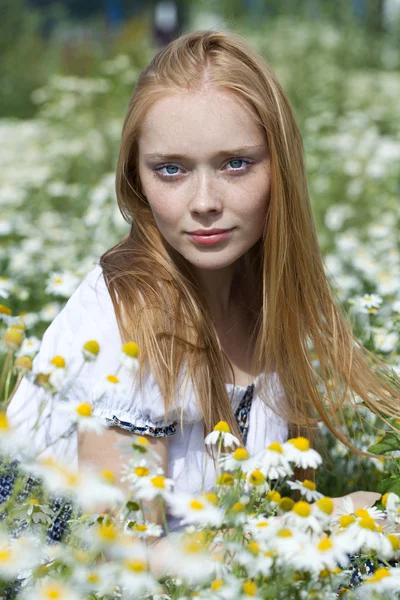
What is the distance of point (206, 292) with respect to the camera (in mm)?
1866

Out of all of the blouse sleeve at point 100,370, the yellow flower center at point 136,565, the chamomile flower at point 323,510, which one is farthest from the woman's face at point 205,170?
the yellow flower center at point 136,565

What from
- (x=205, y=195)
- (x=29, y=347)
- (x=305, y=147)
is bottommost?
(x=29, y=347)

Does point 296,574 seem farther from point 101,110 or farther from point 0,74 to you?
point 0,74

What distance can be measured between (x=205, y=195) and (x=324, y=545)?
733 millimetres

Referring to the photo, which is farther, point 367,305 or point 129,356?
point 367,305

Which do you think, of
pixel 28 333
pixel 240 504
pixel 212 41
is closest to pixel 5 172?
pixel 28 333

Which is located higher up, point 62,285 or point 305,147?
point 305,147

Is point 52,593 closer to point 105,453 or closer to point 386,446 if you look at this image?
point 105,453

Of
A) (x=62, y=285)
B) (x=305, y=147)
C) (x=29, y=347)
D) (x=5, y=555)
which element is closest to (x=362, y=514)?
(x=5, y=555)

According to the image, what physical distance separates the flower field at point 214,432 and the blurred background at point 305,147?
0.04 feet

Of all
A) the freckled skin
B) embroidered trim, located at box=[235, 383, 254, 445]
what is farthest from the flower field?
the freckled skin

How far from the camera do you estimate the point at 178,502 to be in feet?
3.38

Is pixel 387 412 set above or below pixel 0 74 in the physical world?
below

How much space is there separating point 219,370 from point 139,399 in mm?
229
